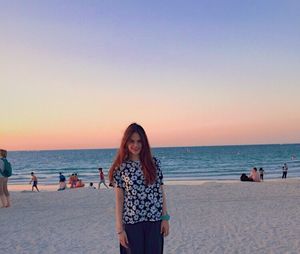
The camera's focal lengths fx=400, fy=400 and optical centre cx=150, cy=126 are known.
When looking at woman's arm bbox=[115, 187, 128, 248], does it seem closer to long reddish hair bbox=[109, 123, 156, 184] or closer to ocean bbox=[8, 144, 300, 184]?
long reddish hair bbox=[109, 123, 156, 184]

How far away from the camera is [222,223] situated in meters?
8.85

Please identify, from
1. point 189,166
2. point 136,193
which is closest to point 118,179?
point 136,193

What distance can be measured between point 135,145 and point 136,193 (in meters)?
0.42

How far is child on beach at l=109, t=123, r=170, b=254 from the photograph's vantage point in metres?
3.52

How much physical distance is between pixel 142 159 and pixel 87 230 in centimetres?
536

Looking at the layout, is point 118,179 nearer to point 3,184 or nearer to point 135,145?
point 135,145

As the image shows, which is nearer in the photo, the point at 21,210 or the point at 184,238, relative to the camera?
the point at 184,238

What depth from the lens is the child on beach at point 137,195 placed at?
3.52 meters

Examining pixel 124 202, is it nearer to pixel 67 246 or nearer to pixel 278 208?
pixel 67 246

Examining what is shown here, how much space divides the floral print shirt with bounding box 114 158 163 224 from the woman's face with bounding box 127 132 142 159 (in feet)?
0.26

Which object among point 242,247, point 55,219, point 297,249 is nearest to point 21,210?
point 55,219

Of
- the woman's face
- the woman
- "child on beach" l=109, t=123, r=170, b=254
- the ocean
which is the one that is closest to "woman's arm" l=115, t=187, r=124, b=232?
"child on beach" l=109, t=123, r=170, b=254

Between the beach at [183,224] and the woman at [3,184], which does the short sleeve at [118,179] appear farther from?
the woman at [3,184]

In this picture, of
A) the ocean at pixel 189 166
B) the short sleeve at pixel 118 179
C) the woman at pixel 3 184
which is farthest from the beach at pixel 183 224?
the short sleeve at pixel 118 179
